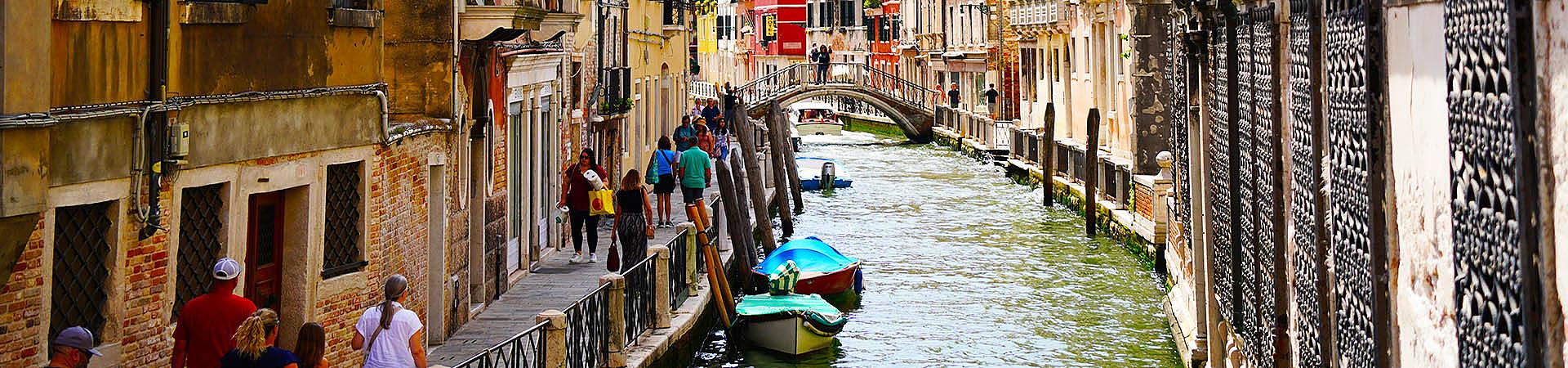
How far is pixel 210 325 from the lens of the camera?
25.6ft

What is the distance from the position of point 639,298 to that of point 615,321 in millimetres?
817

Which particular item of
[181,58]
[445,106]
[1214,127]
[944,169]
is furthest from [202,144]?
[944,169]

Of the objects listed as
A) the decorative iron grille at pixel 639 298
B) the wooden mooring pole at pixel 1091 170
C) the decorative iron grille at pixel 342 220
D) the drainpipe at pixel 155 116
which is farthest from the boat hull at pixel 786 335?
the wooden mooring pole at pixel 1091 170

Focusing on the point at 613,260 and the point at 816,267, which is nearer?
the point at 613,260

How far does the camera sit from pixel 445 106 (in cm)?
1220

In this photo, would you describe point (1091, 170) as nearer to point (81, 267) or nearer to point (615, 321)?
point (615, 321)

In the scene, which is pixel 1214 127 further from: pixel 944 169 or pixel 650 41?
pixel 944 169

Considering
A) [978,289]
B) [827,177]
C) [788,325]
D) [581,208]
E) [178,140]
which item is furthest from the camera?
[827,177]

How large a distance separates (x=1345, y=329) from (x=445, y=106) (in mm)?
6845

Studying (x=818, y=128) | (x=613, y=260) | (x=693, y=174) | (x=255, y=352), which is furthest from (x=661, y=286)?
(x=818, y=128)

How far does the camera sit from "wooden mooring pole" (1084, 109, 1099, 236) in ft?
84.0

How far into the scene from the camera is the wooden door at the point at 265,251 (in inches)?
365

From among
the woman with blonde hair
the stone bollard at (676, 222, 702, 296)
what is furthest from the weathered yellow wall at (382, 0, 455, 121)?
the woman with blonde hair

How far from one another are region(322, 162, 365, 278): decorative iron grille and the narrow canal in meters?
5.10
